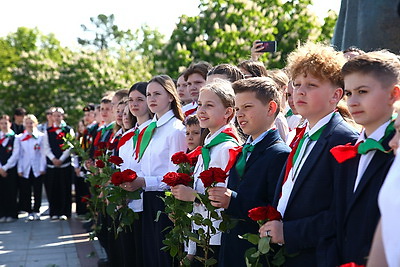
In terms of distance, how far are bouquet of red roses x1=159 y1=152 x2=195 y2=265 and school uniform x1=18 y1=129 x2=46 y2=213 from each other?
9435 mm

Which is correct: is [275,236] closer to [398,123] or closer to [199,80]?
[398,123]

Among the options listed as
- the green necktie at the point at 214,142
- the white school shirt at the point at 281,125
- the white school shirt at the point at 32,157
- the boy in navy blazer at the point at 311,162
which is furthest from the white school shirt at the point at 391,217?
the white school shirt at the point at 32,157

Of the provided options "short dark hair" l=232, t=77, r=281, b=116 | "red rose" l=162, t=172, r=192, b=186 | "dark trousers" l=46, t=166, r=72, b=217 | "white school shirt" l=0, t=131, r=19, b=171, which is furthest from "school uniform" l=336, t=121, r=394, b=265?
"white school shirt" l=0, t=131, r=19, b=171

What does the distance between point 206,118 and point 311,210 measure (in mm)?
1587

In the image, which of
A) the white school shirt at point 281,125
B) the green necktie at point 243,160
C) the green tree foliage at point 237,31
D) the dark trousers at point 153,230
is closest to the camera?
the green necktie at point 243,160

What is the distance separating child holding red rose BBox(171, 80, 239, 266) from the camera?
4.56 meters

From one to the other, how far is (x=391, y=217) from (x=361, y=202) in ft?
3.50

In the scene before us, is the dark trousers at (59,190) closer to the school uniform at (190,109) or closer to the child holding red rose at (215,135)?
the school uniform at (190,109)

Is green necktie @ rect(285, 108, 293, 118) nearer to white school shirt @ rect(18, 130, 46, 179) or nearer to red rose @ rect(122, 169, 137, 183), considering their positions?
red rose @ rect(122, 169, 137, 183)

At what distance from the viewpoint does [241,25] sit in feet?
67.1

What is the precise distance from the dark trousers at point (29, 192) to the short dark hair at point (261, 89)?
10.3m

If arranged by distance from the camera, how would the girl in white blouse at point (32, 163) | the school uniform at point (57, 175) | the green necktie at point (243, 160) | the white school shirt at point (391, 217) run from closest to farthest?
the white school shirt at point (391, 217) < the green necktie at point (243, 160) < the school uniform at point (57, 175) < the girl in white blouse at point (32, 163)

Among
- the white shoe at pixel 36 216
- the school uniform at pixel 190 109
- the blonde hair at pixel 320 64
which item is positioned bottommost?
the white shoe at pixel 36 216

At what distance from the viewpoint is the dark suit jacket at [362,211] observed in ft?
9.21
